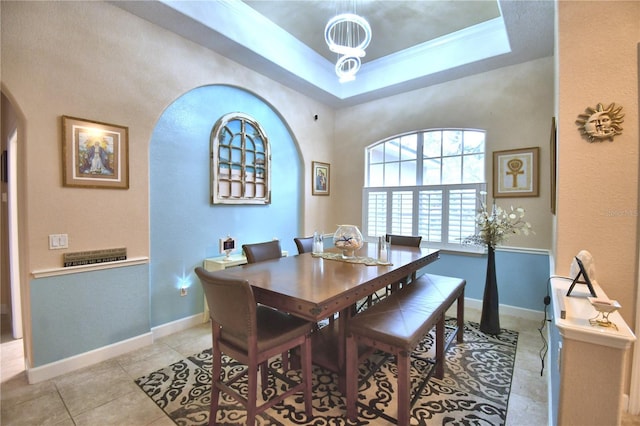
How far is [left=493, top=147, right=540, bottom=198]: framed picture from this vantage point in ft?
10.9

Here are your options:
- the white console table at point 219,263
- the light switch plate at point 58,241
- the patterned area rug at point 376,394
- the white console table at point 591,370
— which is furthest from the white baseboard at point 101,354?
the white console table at point 591,370

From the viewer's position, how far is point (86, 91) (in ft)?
7.77

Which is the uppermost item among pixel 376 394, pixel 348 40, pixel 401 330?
pixel 348 40

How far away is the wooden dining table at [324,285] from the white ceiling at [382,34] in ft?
7.90

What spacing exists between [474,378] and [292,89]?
13.3 feet

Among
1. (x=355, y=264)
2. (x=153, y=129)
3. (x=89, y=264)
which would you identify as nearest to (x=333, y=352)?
(x=355, y=264)

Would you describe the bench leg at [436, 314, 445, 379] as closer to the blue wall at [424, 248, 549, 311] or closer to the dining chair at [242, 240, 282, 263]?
the dining chair at [242, 240, 282, 263]

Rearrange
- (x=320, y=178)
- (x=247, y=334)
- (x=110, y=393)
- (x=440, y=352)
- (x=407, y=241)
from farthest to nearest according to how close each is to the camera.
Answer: (x=320, y=178) → (x=407, y=241) → (x=440, y=352) → (x=110, y=393) → (x=247, y=334)

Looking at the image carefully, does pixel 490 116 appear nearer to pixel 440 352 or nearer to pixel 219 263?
pixel 440 352

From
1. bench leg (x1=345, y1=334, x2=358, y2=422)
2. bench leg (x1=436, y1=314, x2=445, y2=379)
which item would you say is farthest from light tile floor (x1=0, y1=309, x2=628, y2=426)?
bench leg (x1=345, y1=334, x2=358, y2=422)

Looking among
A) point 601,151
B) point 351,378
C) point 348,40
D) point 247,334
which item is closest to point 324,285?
point 247,334

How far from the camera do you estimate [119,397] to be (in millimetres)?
1994

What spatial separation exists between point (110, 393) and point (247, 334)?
55.0 inches

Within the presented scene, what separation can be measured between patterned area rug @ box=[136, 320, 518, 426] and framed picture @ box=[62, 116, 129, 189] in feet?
5.46
